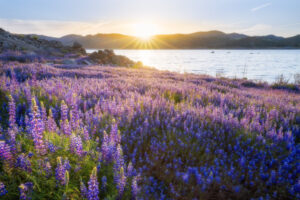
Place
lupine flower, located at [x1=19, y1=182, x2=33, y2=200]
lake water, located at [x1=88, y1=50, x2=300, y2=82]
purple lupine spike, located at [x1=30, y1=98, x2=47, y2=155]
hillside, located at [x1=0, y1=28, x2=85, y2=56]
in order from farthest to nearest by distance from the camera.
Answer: lake water, located at [x1=88, y1=50, x2=300, y2=82] → hillside, located at [x1=0, y1=28, x2=85, y2=56] → purple lupine spike, located at [x1=30, y1=98, x2=47, y2=155] → lupine flower, located at [x1=19, y1=182, x2=33, y2=200]

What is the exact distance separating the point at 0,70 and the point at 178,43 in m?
190

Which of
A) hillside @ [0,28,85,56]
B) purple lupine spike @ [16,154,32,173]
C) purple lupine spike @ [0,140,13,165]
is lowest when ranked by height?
purple lupine spike @ [16,154,32,173]

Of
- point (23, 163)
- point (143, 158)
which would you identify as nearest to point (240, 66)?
point (143, 158)

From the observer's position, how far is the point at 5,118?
3158 mm

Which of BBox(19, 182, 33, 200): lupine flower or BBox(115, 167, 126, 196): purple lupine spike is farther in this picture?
BBox(115, 167, 126, 196): purple lupine spike

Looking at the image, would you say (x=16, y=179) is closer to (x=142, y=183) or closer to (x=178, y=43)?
(x=142, y=183)

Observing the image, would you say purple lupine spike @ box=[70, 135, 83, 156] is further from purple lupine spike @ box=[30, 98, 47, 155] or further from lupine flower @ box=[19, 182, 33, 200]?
lupine flower @ box=[19, 182, 33, 200]

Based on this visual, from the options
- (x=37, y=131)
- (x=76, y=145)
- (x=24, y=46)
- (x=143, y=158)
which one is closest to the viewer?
(x=37, y=131)

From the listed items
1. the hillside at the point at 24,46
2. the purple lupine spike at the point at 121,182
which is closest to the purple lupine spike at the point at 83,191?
the purple lupine spike at the point at 121,182

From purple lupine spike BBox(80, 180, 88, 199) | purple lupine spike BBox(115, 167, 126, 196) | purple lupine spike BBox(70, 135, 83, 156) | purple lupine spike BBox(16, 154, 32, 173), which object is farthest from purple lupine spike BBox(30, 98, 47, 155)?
purple lupine spike BBox(115, 167, 126, 196)

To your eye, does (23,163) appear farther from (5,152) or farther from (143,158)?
(143,158)

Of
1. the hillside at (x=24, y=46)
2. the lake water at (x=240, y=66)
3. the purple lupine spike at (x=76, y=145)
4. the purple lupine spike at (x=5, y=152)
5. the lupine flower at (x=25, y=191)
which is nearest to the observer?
the lupine flower at (x=25, y=191)

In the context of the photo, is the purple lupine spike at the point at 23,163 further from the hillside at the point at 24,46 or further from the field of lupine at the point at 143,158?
the hillside at the point at 24,46

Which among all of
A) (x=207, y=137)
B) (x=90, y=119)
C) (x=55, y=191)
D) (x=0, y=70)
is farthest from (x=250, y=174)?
(x=0, y=70)
